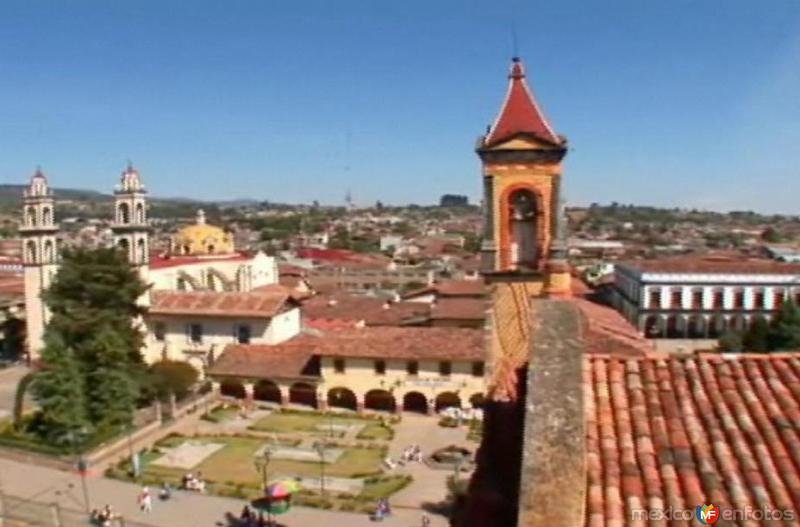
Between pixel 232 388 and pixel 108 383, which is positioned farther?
pixel 232 388

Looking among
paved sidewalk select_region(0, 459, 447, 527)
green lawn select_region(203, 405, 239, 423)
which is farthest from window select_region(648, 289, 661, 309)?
paved sidewalk select_region(0, 459, 447, 527)

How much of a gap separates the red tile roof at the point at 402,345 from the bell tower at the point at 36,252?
14.0 m

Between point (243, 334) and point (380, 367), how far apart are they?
8752 mm

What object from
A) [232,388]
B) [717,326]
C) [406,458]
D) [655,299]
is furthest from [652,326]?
[406,458]

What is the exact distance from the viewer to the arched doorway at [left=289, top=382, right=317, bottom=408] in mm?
33781

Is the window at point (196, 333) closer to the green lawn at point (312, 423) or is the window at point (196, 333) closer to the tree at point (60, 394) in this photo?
the green lawn at point (312, 423)

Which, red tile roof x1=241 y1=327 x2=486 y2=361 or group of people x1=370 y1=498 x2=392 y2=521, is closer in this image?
group of people x1=370 y1=498 x2=392 y2=521

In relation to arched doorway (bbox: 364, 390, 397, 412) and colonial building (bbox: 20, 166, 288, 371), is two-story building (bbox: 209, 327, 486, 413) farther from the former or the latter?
colonial building (bbox: 20, 166, 288, 371)

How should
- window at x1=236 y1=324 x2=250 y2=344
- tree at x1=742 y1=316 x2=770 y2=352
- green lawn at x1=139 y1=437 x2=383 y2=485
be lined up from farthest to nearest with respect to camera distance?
tree at x1=742 y1=316 x2=770 y2=352
window at x1=236 y1=324 x2=250 y2=344
green lawn at x1=139 y1=437 x2=383 y2=485

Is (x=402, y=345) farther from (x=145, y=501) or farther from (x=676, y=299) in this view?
(x=676, y=299)

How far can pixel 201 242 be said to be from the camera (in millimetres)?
49094

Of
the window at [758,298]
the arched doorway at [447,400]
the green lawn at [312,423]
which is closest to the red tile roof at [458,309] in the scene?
the arched doorway at [447,400]

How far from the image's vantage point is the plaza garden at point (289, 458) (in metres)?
23.5

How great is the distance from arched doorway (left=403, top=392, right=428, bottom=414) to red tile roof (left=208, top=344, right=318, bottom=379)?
164 inches
